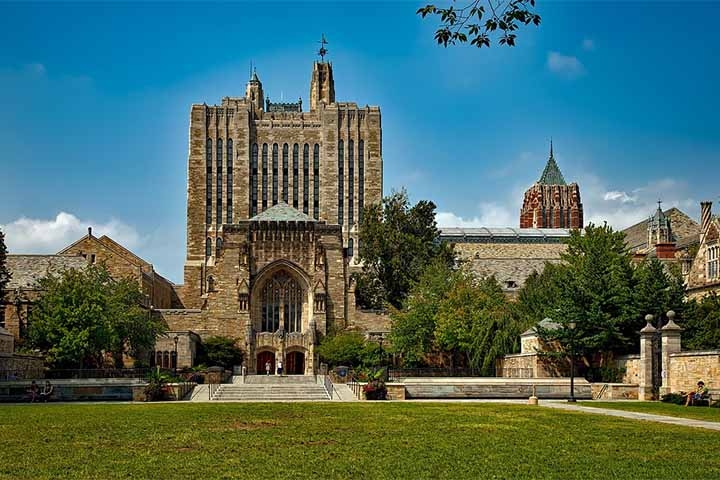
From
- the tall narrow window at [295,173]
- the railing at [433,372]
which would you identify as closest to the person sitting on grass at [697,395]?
the railing at [433,372]

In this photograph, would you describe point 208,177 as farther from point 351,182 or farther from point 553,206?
point 553,206

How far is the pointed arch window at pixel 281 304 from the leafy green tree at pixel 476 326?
1197 cm

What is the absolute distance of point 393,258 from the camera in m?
74.8

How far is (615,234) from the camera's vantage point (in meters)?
52.5

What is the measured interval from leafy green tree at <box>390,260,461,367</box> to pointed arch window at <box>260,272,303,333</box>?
8.04 metres

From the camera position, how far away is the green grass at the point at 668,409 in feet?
86.0

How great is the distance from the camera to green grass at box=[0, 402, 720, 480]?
14.2m

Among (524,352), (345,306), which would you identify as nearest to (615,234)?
(524,352)

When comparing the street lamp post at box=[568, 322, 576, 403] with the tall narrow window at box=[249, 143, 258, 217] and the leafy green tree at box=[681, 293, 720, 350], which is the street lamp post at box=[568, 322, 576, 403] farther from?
the tall narrow window at box=[249, 143, 258, 217]

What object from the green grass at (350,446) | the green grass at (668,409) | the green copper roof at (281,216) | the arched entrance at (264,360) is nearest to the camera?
the green grass at (350,446)

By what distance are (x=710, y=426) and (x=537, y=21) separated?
14438 mm

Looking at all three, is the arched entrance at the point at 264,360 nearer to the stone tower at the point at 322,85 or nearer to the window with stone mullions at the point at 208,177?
the window with stone mullions at the point at 208,177

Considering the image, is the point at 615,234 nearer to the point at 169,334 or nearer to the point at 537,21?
the point at 169,334

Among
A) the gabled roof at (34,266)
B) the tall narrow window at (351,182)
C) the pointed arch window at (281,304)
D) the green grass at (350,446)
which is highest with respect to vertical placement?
the tall narrow window at (351,182)
